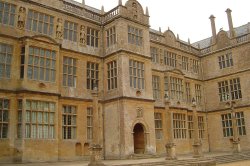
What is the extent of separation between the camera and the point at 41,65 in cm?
2011

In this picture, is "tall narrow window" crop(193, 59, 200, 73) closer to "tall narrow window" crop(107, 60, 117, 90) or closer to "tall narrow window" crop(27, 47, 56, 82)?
"tall narrow window" crop(107, 60, 117, 90)

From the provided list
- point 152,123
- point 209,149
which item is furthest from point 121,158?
point 209,149

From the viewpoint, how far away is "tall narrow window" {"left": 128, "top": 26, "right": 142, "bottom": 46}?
24.5m

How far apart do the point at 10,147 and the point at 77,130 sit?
5207mm

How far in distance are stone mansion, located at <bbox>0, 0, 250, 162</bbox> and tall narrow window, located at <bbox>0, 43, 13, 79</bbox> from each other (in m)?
0.06

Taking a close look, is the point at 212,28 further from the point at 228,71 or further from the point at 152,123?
the point at 152,123

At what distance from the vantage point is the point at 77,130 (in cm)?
2152

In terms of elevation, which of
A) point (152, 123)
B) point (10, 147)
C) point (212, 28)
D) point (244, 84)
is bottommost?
point (10, 147)

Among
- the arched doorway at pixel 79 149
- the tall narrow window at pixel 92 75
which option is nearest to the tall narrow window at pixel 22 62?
the tall narrow window at pixel 92 75

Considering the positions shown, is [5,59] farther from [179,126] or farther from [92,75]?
[179,126]

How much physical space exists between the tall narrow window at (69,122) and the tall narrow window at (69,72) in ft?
6.20

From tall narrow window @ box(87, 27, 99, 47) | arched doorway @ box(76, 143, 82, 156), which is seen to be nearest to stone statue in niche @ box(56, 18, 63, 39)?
tall narrow window @ box(87, 27, 99, 47)

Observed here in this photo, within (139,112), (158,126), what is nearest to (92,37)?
(139,112)

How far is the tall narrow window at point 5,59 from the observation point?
18.8 metres
